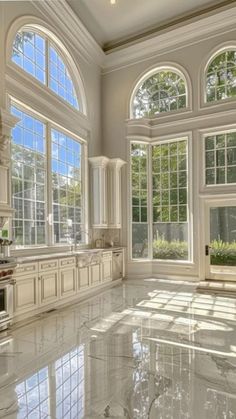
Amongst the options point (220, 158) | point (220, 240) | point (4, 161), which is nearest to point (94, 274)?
point (4, 161)

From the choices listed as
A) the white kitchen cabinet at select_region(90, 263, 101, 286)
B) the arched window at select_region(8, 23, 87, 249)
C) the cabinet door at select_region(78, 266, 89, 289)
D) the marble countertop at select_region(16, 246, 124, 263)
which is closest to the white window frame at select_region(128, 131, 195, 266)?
the marble countertop at select_region(16, 246, 124, 263)

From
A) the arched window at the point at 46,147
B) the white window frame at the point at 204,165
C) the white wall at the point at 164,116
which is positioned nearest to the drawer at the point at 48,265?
the arched window at the point at 46,147

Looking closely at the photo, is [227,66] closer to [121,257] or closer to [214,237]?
[214,237]

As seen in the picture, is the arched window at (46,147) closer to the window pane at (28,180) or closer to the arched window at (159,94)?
the window pane at (28,180)

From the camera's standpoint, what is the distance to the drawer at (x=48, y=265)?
444 cm

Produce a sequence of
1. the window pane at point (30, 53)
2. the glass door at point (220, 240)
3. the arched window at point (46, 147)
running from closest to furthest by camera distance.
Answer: the arched window at point (46, 147), the window pane at point (30, 53), the glass door at point (220, 240)

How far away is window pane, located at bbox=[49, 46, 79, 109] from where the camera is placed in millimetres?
6109

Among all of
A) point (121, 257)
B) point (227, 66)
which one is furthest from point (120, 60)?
point (121, 257)

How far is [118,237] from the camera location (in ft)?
24.9

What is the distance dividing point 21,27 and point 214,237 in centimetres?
584

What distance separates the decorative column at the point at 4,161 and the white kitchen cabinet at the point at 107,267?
2.77m

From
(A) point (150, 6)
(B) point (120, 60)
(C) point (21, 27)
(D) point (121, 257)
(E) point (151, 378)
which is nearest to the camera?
(E) point (151, 378)

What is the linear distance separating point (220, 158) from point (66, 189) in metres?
3.68

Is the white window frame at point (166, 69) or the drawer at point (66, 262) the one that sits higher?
the white window frame at point (166, 69)
